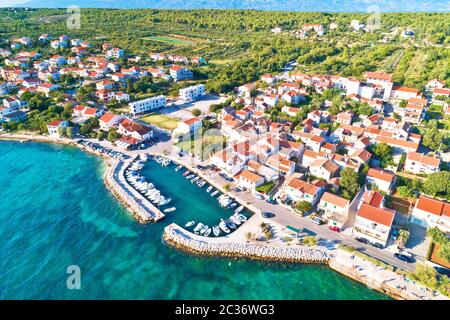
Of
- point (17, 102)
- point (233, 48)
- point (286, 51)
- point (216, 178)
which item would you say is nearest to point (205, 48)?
point (233, 48)

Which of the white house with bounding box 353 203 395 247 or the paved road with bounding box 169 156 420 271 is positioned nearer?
the paved road with bounding box 169 156 420 271

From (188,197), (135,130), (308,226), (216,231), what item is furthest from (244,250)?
(135,130)

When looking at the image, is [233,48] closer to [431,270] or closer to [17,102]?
[17,102]

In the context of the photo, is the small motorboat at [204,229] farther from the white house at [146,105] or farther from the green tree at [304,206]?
the white house at [146,105]

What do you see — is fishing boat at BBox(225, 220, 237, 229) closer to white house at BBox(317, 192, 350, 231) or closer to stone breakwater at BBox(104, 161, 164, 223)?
stone breakwater at BBox(104, 161, 164, 223)

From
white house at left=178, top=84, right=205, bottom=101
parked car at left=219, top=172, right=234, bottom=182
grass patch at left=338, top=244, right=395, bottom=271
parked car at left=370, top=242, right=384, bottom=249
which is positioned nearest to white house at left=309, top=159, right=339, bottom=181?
parked car at left=370, top=242, right=384, bottom=249

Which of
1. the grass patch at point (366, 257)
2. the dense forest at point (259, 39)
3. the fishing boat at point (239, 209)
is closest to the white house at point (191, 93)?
the dense forest at point (259, 39)
